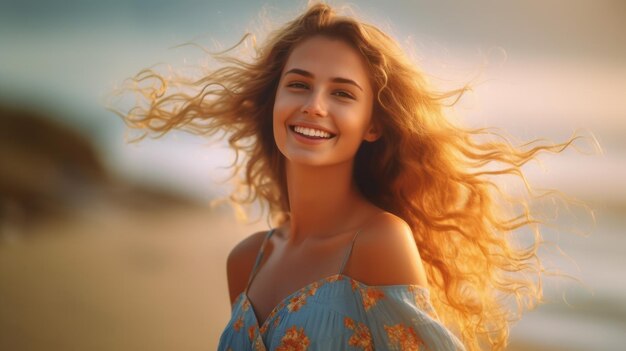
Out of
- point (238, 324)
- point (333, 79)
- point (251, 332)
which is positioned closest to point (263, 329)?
point (251, 332)

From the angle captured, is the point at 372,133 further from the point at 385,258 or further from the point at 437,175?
the point at 385,258

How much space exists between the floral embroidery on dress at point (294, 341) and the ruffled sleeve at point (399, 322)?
0.49 ft

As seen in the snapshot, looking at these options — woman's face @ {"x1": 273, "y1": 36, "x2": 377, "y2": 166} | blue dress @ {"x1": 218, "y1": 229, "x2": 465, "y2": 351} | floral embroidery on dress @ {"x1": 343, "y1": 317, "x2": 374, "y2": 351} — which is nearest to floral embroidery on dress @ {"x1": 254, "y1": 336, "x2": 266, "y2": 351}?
blue dress @ {"x1": 218, "y1": 229, "x2": 465, "y2": 351}

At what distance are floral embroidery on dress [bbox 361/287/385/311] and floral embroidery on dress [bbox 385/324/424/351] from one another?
0.11 meters

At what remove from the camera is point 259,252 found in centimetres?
309

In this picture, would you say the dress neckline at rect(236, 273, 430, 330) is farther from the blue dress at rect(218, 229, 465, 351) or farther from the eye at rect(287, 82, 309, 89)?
the eye at rect(287, 82, 309, 89)

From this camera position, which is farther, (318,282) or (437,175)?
(437,175)

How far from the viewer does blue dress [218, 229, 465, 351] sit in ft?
7.66

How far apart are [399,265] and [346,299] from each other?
0.21 meters

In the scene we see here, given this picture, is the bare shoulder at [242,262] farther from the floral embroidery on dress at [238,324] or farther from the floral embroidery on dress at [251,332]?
the floral embroidery on dress at [251,332]

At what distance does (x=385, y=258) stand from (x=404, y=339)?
→ 28 centimetres

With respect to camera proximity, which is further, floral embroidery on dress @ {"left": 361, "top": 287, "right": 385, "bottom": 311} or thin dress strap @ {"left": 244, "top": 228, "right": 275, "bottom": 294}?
thin dress strap @ {"left": 244, "top": 228, "right": 275, "bottom": 294}

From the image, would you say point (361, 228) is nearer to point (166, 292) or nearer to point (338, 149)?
point (338, 149)

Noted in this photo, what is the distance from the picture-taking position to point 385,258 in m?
2.46
